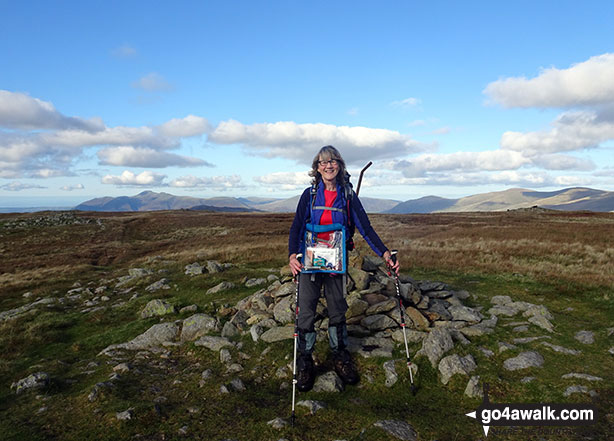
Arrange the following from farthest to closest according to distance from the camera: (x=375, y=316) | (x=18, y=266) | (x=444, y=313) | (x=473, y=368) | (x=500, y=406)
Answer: (x=18, y=266) < (x=444, y=313) < (x=375, y=316) < (x=473, y=368) < (x=500, y=406)

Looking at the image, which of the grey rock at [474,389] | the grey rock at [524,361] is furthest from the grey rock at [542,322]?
the grey rock at [474,389]

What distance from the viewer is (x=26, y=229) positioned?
5369cm

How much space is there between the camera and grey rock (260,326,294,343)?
8.55 m

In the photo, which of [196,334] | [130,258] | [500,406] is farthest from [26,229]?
[500,406]


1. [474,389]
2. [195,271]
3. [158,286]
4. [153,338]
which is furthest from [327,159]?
[195,271]

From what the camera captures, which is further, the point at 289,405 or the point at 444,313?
the point at 444,313

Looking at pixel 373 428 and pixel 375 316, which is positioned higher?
pixel 375 316

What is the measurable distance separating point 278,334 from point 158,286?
9894 mm

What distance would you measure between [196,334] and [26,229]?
60.2m

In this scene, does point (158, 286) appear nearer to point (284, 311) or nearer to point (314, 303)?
point (284, 311)

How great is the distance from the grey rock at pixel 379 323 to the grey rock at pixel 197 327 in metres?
4.29

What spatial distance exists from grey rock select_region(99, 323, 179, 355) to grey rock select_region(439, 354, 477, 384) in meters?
7.16

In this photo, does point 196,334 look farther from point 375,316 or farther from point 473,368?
point 473,368

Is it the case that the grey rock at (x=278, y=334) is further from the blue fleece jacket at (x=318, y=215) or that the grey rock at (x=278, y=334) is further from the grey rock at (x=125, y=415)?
the grey rock at (x=125, y=415)
